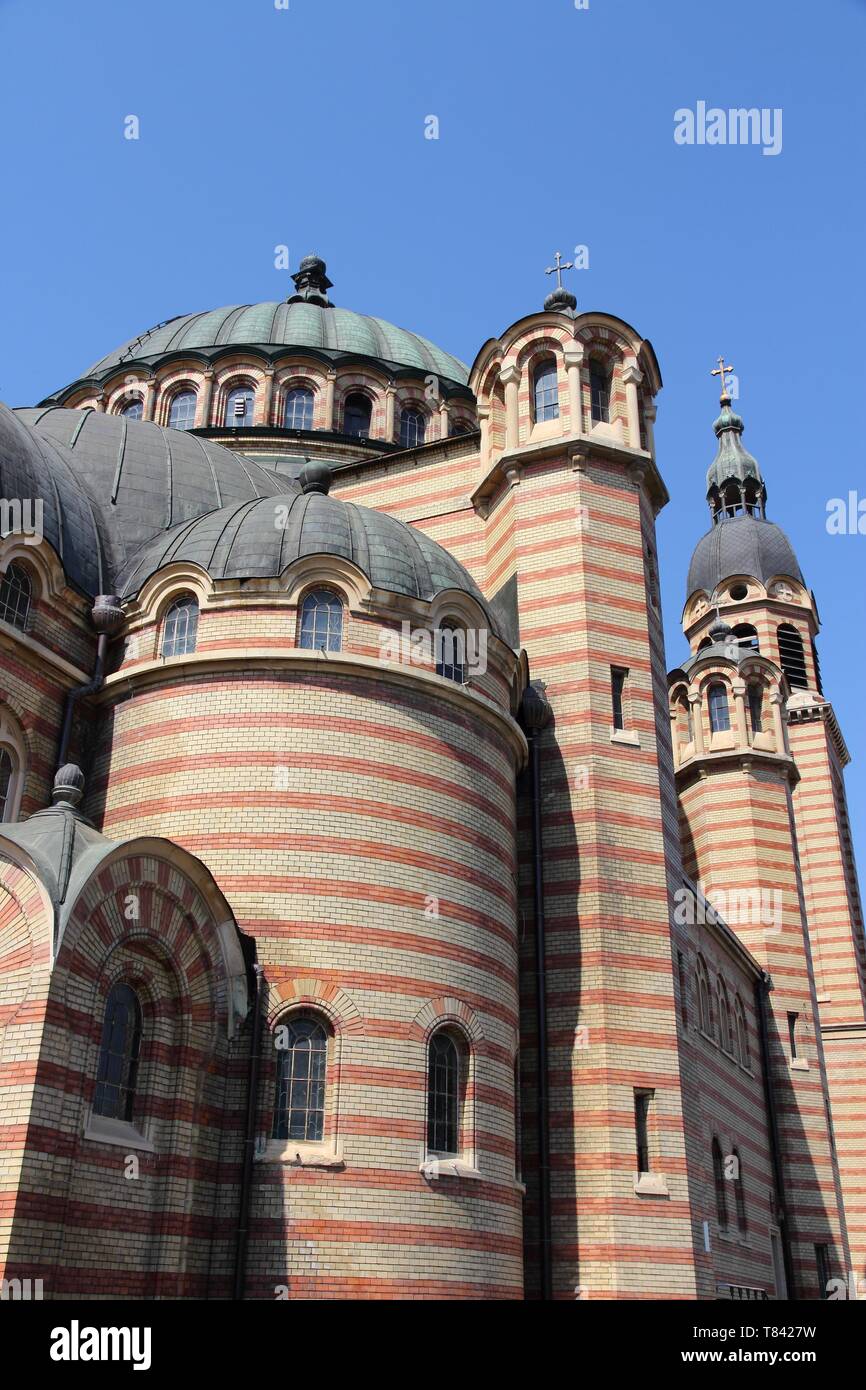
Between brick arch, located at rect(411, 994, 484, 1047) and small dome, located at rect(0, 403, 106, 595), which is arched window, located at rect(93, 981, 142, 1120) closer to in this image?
brick arch, located at rect(411, 994, 484, 1047)

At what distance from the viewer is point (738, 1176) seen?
2742cm

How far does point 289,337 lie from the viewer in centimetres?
3697

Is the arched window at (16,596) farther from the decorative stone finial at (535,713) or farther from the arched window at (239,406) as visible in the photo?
the arched window at (239,406)

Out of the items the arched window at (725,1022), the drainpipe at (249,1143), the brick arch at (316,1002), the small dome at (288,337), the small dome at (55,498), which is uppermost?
the small dome at (288,337)

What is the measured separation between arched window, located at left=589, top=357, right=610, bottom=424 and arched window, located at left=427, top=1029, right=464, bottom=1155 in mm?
13354

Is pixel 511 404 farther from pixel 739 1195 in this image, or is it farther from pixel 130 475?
pixel 739 1195

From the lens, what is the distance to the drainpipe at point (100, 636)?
19.2 m

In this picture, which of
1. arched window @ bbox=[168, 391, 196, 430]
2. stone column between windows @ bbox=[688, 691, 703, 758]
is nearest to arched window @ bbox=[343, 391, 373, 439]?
arched window @ bbox=[168, 391, 196, 430]

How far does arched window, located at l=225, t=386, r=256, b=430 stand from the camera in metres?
35.0

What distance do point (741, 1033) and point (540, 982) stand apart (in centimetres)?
1215

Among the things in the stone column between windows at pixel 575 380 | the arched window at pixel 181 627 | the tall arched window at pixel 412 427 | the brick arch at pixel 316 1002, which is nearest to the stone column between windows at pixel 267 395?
the tall arched window at pixel 412 427

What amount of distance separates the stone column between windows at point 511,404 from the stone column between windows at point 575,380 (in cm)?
110

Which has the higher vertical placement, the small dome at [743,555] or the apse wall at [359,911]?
the small dome at [743,555]
